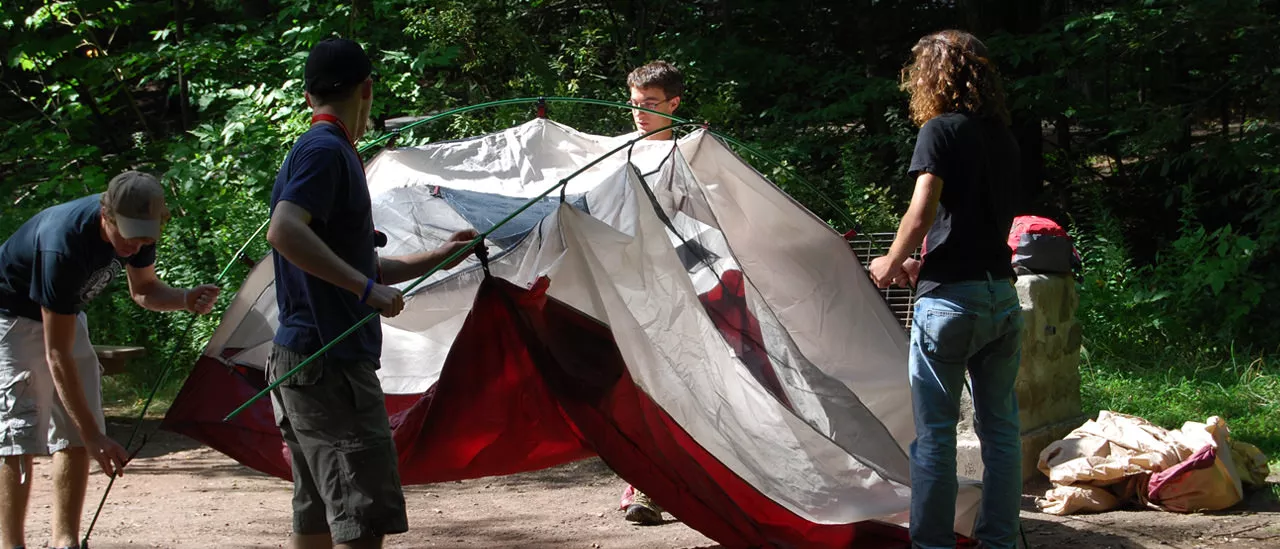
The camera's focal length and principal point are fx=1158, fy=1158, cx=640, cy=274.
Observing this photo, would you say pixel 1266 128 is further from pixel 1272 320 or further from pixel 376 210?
pixel 376 210

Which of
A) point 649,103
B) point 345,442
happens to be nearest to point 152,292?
point 345,442

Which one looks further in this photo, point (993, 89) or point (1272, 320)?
point (1272, 320)

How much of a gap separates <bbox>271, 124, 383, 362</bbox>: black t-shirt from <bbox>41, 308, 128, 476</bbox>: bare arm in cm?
97

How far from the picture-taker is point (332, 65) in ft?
8.09

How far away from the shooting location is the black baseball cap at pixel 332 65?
2.47 metres

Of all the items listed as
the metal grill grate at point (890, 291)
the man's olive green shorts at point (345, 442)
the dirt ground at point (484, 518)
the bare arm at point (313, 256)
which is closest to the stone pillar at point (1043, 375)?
the dirt ground at point (484, 518)

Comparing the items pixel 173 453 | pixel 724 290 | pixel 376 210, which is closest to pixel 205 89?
pixel 173 453

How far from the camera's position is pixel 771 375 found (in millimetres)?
3600

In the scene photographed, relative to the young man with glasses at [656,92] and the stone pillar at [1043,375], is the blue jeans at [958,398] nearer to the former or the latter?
the stone pillar at [1043,375]

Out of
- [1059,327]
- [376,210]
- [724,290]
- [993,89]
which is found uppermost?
[993,89]

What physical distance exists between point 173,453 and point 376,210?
2396 mm

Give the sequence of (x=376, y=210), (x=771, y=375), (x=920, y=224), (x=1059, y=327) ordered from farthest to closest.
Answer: (x=1059, y=327) → (x=376, y=210) → (x=771, y=375) → (x=920, y=224)

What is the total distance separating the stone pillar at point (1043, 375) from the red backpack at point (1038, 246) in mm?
43

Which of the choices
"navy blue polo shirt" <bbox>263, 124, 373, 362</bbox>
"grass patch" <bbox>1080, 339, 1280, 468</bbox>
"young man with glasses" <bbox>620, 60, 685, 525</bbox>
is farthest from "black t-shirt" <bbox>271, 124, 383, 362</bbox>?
"grass patch" <bbox>1080, 339, 1280, 468</bbox>
